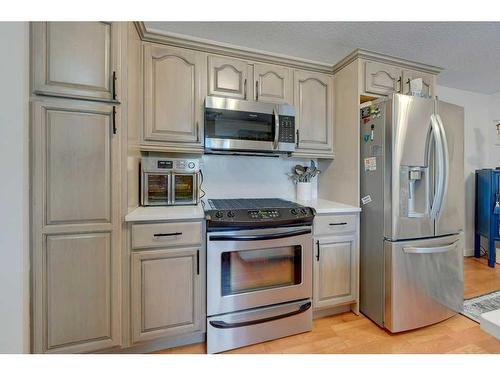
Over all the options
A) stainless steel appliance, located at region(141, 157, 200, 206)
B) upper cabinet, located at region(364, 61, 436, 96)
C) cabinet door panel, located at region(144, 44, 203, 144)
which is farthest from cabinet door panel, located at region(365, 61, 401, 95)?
stainless steel appliance, located at region(141, 157, 200, 206)

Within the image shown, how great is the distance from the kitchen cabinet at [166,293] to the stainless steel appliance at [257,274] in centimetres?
9

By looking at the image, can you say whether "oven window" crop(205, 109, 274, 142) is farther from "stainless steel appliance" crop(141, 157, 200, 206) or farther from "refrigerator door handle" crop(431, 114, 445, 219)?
"refrigerator door handle" crop(431, 114, 445, 219)

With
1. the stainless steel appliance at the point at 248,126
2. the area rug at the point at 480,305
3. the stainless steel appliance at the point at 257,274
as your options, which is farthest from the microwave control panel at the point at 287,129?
the area rug at the point at 480,305

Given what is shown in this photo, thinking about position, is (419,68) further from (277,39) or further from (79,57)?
(79,57)

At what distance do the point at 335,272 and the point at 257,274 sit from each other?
0.66 metres

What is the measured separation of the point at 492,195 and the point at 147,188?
3.87 meters

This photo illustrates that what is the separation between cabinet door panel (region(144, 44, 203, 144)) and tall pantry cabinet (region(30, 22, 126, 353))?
15.3 inches

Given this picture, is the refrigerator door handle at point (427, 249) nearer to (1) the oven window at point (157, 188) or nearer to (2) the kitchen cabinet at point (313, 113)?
(2) the kitchen cabinet at point (313, 113)

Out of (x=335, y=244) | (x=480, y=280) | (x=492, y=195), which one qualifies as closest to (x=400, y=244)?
(x=335, y=244)

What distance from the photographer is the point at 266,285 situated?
1.62 m

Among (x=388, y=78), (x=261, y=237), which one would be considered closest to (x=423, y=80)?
(x=388, y=78)

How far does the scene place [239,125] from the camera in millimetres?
1834

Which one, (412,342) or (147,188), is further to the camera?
(147,188)

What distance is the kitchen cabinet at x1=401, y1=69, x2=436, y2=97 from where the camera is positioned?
2020mm
